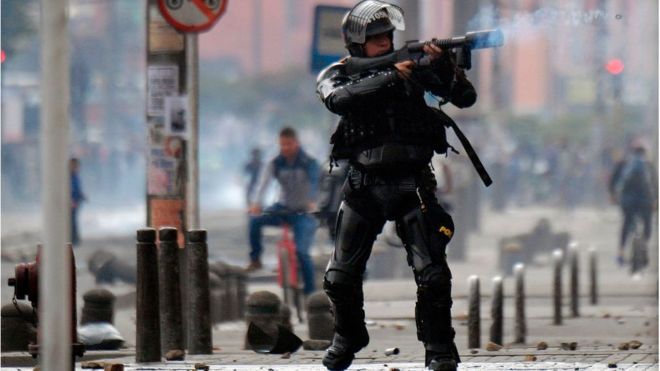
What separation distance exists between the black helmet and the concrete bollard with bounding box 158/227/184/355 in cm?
264

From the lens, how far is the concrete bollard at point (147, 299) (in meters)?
11.1

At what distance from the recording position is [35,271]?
880cm

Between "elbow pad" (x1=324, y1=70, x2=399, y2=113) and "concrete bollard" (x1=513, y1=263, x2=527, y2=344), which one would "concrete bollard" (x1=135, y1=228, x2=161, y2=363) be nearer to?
"elbow pad" (x1=324, y1=70, x2=399, y2=113)

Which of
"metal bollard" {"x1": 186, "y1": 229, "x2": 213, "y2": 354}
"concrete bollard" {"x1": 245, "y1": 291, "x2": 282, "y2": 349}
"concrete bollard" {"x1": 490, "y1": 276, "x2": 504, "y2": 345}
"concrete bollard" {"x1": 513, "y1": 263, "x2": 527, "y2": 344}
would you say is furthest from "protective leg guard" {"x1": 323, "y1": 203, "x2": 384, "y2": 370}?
"concrete bollard" {"x1": 513, "y1": 263, "x2": 527, "y2": 344}

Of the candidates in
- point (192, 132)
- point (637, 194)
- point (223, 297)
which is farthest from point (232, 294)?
point (637, 194)

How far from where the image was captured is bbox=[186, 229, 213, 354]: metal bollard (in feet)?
38.4

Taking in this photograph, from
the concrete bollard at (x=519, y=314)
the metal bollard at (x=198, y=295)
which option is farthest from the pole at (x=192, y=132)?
the concrete bollard at (x=519, y=314)

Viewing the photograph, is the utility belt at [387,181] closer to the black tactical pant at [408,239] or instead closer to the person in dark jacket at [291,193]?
the black tactical pant at [408,239]

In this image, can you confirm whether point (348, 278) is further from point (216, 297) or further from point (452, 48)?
point (216, 297)

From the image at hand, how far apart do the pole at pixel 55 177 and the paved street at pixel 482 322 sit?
3.59 meters

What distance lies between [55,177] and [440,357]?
292 cm

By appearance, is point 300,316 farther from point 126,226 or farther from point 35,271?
point 126,226

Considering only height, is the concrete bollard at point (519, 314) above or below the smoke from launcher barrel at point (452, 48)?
below

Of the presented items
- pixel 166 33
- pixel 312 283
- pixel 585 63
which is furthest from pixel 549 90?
pixel 166 33
